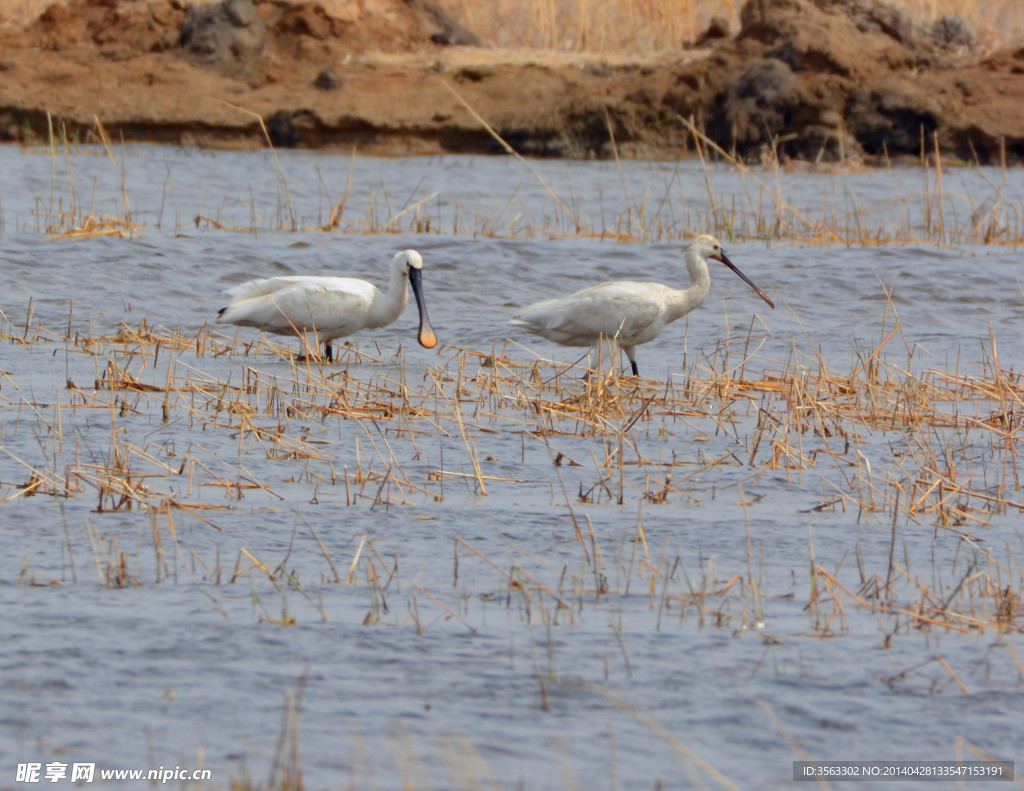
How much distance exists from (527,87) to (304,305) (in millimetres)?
15229

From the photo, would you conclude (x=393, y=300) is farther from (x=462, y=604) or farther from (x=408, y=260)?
(x=462, y=604)

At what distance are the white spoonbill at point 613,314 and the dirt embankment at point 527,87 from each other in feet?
42.7

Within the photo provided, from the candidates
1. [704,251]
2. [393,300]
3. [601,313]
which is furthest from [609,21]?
[601,313]

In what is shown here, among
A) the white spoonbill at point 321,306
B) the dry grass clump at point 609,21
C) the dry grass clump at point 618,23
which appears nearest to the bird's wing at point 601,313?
the white spoonbill at point 321,306

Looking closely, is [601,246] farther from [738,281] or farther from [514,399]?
[514,399]

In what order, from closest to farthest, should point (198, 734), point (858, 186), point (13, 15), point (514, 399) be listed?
point (198, 734), point (514, 399), point (858, 186), point (13, 15)

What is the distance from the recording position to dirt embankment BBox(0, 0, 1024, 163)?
22.3 meters

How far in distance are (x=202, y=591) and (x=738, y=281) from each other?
942cm

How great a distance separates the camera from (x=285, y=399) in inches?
273

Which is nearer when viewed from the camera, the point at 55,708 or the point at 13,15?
the point at 55,708

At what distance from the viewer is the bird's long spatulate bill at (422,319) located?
29.9 feet

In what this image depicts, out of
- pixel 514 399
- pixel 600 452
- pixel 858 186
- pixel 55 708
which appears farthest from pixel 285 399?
pixel 858 186

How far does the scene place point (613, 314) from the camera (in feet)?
28.2

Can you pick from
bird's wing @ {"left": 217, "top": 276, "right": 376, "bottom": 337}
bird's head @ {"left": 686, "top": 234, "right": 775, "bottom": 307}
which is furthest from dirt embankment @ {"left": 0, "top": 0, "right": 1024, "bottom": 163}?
bird's wing @ {"left": 217, "top": 276, "right": 376, "bottom": 337}
